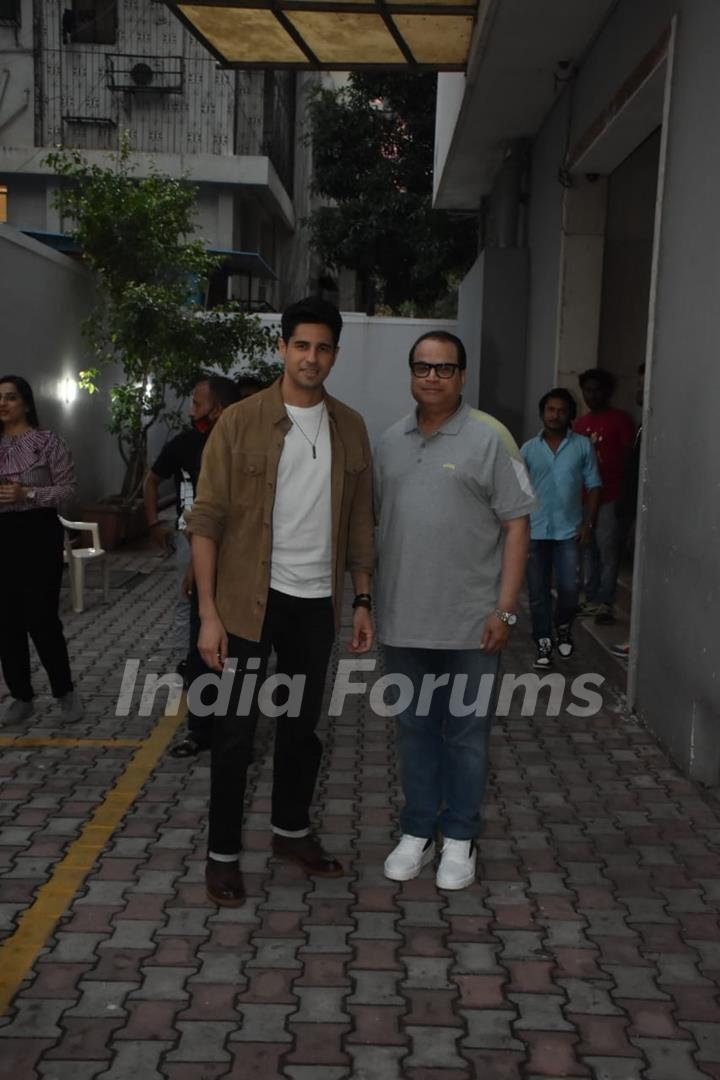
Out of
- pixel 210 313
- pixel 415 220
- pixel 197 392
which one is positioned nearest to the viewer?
pixel 197 392

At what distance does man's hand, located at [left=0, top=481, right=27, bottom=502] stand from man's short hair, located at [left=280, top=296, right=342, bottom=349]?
88.2 inches

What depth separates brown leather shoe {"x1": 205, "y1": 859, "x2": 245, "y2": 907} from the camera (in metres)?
3.89

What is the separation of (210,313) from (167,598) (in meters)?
4.47

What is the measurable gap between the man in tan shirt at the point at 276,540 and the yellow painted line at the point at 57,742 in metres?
1.84

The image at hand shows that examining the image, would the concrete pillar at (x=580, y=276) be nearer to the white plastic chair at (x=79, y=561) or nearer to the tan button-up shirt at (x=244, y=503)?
the white plastic chair at (x=79, y=561)

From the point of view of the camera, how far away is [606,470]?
8562 millimetres

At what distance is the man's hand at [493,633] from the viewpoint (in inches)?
155

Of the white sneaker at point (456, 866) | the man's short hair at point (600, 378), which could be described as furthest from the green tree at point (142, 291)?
the white sneaker at point (456, 866)

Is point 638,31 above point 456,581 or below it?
above

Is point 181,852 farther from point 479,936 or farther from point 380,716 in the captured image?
point 380,716

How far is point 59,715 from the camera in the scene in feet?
20.2

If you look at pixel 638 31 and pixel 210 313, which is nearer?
pixel 638 31

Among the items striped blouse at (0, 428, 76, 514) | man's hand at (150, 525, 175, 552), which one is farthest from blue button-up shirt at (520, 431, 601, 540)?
striped blouse at (0, 428, 76, 514)

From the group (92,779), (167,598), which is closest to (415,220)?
(167,598)
